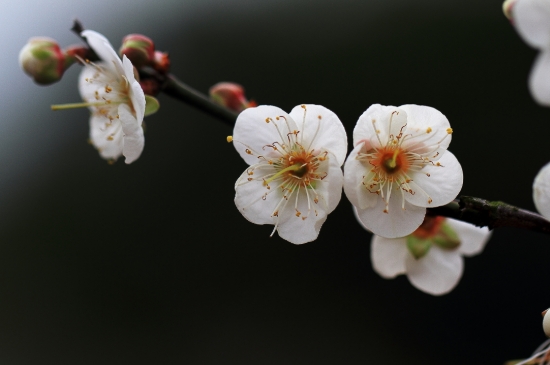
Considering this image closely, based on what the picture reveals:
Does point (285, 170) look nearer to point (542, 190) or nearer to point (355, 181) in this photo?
point (355, 181)

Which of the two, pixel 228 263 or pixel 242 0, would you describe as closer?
pixel 228 263

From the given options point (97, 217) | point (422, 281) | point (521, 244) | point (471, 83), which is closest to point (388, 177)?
point (422, 281)

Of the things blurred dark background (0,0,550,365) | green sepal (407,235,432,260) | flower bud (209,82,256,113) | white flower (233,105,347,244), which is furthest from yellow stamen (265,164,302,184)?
blurred dark background (0,0,550,365)

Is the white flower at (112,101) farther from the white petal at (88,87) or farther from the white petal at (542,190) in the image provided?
the white petal at (542,190)

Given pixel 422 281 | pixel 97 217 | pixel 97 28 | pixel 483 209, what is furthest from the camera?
pixel 97 28

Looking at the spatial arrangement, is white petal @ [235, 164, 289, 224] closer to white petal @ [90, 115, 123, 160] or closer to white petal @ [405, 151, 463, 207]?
white petal @ [405, 151, 463, 207]

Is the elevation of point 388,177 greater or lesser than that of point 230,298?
greater

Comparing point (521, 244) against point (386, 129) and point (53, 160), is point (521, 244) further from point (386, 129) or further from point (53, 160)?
point (53, 160)
